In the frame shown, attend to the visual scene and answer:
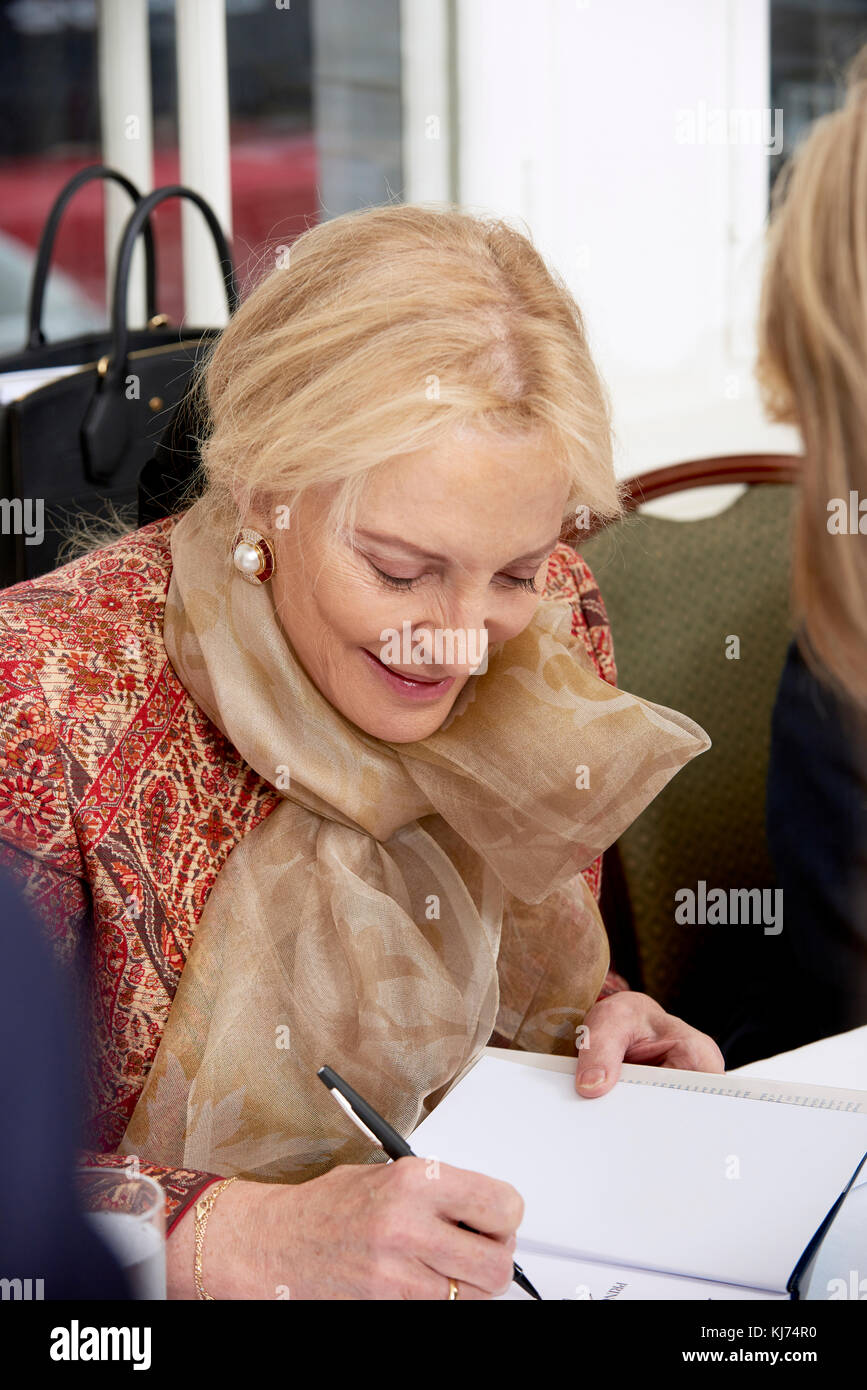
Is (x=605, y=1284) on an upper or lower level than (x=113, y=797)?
lower

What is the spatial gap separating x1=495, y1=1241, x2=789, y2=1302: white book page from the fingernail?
0.16 meters

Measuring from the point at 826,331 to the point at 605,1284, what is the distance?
1.58 feet

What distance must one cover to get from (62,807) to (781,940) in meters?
0.82

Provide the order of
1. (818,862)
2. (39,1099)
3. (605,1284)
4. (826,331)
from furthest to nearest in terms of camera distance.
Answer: (818,862) < (605,1284) < (826,331) < (39,1099)

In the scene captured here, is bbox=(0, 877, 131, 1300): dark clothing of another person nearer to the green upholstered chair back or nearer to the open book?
the open book

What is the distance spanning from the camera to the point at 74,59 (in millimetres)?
2324

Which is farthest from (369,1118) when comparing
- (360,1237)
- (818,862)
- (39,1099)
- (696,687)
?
(696,687)

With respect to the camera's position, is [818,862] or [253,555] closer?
[253,555]

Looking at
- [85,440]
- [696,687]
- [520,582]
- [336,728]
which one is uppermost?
[85,440]

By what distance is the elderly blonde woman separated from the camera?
879 mm

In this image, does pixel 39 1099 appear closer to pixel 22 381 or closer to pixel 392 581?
pixel 392 581

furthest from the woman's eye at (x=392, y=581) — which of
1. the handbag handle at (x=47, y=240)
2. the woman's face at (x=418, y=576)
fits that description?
the handbag handle at (x=47, y=240)

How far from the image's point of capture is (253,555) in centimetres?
97

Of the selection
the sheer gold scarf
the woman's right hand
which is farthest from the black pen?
the sheer gold scarf
